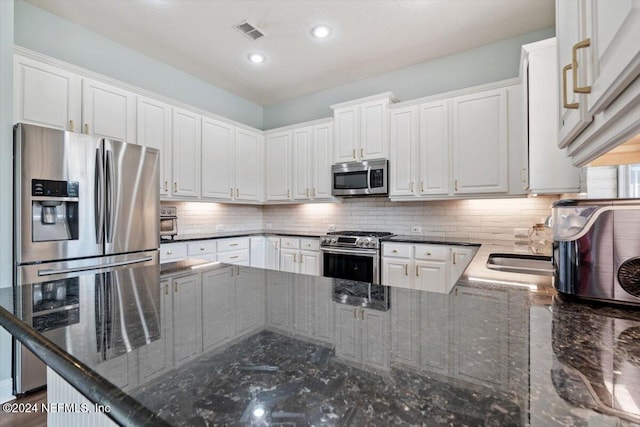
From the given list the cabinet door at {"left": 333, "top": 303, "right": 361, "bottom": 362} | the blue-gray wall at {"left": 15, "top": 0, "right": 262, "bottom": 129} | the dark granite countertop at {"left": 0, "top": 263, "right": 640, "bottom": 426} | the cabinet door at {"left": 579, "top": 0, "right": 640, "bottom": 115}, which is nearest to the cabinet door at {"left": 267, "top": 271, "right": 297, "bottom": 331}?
the dark granite countertop at {"left": 0, "top": 263, "right": 640, "bottom": 426}

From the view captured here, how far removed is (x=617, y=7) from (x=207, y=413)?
38.8 inches

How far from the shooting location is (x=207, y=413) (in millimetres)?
375

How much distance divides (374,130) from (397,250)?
1.49 m

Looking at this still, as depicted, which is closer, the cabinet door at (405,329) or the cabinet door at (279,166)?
the cabinet door at (405,329)

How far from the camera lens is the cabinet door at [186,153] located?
11.4ft

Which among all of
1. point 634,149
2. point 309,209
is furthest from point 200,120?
point 634,149

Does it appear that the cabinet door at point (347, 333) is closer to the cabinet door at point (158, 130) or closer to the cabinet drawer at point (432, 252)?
the cabinet drawer at point (432, 252)

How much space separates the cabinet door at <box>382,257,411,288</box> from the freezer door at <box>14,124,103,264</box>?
103 inches

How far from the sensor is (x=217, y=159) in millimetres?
3982

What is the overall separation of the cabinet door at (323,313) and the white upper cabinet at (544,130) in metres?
2.24

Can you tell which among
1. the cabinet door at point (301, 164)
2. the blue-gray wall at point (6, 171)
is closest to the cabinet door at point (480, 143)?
the cabinet door at point (301, 164)

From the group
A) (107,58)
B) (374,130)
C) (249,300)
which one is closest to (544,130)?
(374,130)

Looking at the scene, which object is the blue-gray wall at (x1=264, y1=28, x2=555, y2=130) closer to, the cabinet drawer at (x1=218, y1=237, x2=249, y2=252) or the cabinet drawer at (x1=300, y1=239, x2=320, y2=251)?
the cabinet drawer at (x1=300, y1=239, x2=320, y2=251)

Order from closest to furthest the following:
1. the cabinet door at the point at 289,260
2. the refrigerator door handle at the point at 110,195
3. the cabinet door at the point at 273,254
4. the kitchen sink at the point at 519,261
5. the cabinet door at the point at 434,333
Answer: the cabinet door at the point at 434,333, the kitchen sink at the point at 519,261, the refrigerator door handle at the point at 110,195, the cabinet door at the point at 289,260, the cabinet door at the point at 273,254
